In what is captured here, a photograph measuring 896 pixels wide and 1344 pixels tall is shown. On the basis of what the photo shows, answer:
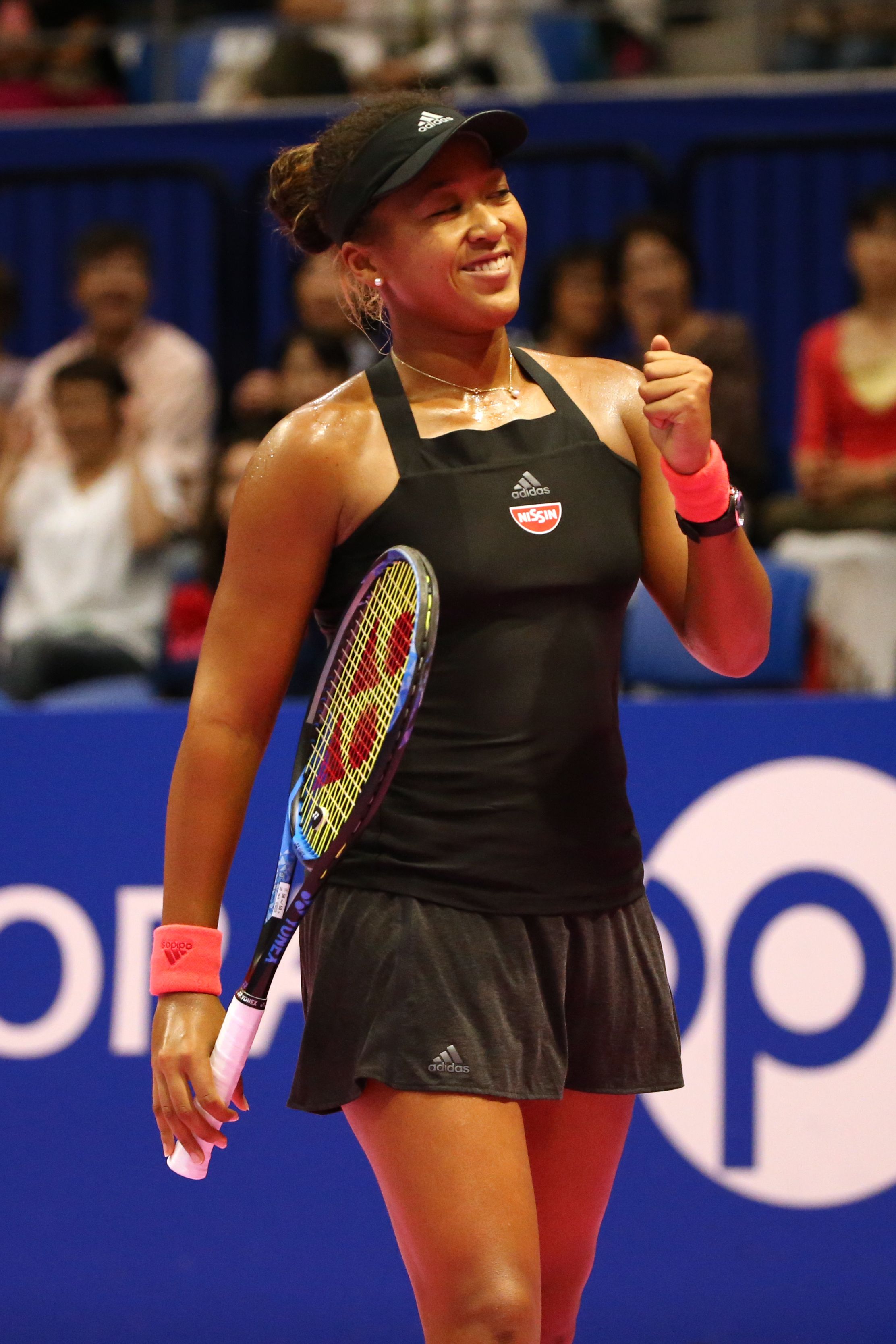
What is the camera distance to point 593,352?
19.3 ft

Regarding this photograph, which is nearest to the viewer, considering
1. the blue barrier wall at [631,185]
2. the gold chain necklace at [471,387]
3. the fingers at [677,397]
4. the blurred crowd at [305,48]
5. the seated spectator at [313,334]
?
the fingers at [677,397]

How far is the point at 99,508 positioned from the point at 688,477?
3684 mm

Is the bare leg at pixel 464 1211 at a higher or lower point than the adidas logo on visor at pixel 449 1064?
lower

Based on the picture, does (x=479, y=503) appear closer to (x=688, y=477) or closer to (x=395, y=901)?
(x=688, y=477)

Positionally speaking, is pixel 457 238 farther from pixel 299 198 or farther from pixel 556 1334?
pixel 556 1334

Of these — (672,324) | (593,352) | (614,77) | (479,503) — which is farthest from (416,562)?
(614,77)

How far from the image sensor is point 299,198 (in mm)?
2439

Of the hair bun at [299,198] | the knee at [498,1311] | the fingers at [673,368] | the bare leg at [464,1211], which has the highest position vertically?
the hair bun at [299,198]

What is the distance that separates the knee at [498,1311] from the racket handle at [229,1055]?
1.24 feet

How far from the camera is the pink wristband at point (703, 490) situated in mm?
2174

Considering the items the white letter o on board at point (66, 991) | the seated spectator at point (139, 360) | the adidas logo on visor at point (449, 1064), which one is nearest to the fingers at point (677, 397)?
the adidas logo on visor at point (449, 1064)

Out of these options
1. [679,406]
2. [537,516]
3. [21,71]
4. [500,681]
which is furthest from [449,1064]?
[21,71]

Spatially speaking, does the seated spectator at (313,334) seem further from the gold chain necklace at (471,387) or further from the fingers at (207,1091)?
the fingers at (207,1091)

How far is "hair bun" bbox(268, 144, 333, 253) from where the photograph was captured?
95.2 inches
